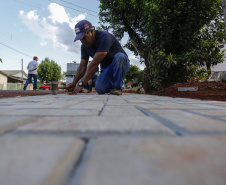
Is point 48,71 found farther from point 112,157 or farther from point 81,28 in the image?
point 112,157

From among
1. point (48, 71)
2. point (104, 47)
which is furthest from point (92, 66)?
point (48, 71)

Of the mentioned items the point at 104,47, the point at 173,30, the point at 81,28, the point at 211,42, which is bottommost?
the point at 104,47

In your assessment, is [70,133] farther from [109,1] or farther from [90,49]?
[109,1]

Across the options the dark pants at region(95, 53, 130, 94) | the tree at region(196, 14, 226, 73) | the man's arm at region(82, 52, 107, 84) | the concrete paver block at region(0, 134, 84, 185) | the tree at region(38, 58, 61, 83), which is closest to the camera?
the concrete paver block at region(0, 134, 84, 185)

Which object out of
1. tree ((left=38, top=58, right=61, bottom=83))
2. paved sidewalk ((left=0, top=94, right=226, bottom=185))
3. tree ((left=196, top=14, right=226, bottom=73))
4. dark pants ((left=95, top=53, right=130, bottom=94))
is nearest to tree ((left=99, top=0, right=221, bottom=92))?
tree ((left=196, top=14, right=226, bottom=73))

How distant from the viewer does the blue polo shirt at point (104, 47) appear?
344cm

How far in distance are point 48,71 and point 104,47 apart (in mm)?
40021

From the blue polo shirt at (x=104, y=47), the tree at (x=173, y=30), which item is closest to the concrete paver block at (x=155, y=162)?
the blue polo shirt at (x=104, y=47)

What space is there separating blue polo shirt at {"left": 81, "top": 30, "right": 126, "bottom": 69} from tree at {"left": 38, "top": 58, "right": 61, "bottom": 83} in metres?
38.9

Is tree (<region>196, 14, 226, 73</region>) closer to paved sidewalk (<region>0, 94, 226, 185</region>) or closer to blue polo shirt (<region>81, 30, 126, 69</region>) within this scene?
blue polo shirt (<region>81, 30, 126, 69</region>)

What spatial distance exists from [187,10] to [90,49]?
325cm

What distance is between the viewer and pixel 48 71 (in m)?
40.0

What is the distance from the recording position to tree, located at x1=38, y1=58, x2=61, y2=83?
39938mm

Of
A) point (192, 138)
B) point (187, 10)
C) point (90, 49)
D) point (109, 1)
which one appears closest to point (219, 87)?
point (187, 10)
